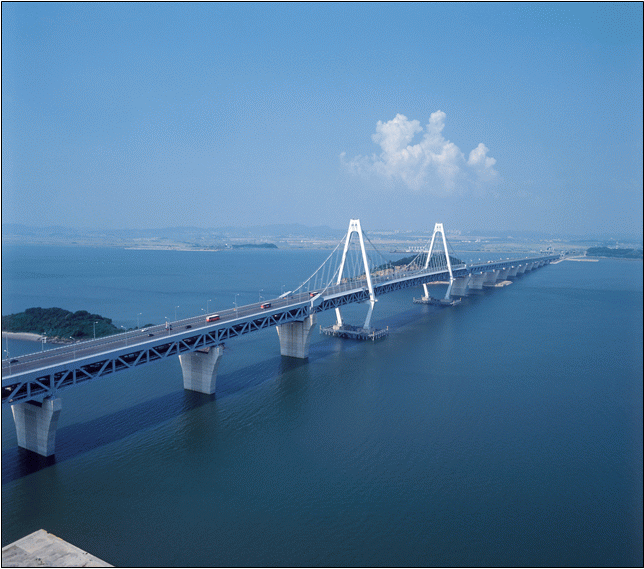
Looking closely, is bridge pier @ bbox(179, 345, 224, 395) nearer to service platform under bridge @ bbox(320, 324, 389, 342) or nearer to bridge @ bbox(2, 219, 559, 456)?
bridge @ bbox(2, 219, 559, 456)

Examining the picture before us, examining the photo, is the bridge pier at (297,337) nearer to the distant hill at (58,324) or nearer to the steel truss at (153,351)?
the steel truss at (153,351)

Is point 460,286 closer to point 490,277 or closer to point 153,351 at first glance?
point 490,277

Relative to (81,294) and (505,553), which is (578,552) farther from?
(81,294)

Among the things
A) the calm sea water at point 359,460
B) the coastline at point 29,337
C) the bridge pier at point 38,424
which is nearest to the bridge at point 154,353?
the bridge pier at point 38,424

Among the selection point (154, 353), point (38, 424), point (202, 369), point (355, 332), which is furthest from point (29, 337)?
point (355, 332)

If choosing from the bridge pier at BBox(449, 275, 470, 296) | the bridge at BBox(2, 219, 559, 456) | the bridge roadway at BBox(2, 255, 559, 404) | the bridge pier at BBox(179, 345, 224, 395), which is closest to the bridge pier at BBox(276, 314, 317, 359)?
the bridge at BBox(2, 219, 559, 456)

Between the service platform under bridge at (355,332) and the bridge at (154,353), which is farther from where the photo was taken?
the service platform under bridge at (355,332)
